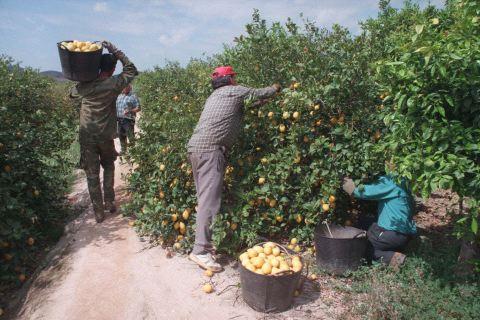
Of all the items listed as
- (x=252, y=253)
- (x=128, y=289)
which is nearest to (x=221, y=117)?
(x=252, y=253)

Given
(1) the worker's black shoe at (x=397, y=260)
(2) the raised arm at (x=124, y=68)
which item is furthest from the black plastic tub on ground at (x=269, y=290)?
(2) the raised arm at (x=124, y=68)

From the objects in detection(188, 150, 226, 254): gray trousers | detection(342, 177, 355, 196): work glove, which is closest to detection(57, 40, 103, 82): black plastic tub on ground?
detection(188, 150, 226, 254): gray trousers

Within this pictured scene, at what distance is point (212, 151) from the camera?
4.00m

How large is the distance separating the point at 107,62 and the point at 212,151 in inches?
76.7

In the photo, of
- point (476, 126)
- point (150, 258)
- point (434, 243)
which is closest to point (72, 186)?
point (150, 258)

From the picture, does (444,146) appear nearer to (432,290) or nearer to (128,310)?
(432,290)

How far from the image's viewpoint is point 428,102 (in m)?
2.90

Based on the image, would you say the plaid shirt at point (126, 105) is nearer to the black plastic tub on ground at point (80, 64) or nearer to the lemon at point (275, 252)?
the black plastic tub on ground at point (80, 64)

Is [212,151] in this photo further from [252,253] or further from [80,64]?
[80,64]

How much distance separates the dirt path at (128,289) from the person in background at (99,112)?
2.75ft

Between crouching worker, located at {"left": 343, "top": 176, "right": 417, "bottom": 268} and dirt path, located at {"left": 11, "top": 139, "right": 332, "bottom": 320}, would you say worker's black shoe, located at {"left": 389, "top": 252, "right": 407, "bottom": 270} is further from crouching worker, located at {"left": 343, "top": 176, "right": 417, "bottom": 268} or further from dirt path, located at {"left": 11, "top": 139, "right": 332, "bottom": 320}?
dirt path, located at {"left": 11, "top": 139, "right": 332, "bottom": 320}

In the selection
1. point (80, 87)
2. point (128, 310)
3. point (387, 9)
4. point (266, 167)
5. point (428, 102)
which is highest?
point (387, 9)

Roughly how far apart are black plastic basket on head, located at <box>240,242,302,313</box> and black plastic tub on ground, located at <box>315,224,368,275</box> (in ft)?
1.69

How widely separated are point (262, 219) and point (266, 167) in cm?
56
